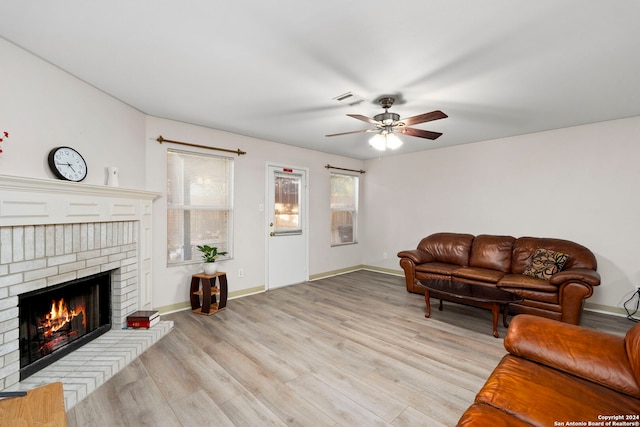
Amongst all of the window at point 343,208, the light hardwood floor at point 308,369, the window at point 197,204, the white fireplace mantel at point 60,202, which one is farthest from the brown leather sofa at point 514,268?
the white fireplace mantel at point 60,202

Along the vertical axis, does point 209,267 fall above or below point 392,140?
below

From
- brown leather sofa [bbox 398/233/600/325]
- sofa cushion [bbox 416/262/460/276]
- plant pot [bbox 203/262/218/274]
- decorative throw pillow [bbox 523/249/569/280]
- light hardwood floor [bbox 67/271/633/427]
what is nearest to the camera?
light hardwood floor [bbox 67/271/633/427]

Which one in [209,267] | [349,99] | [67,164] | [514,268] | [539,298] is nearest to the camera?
[67,164]

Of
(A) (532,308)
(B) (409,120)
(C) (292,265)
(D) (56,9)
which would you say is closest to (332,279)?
(C) (292,265)

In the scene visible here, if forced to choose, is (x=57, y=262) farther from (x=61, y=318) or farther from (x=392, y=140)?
(x=392, y=140)

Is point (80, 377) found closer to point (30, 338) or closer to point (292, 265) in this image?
point (30, 338)

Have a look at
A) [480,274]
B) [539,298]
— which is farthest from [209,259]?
[539,298]

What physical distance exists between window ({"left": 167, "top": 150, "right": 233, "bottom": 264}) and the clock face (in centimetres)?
114

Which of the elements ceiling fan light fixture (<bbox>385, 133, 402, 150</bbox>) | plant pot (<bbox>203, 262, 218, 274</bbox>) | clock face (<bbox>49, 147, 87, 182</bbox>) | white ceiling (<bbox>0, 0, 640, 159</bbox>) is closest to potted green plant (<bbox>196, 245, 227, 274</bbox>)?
plant pot (<bbox>203, 262, 218, 274</bbox>)

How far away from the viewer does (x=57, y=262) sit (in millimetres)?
2230

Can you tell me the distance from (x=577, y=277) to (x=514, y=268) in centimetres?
100

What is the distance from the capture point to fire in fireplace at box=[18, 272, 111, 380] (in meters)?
2.12

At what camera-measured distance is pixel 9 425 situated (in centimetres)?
123

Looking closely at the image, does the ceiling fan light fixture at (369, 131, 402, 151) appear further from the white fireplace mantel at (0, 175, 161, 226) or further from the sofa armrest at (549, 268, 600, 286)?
the white fireplace mantel at (0, 175, 161, 226)
